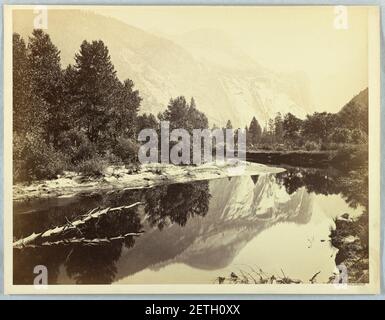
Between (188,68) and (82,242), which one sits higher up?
(188,68)

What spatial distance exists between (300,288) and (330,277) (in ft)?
0.33

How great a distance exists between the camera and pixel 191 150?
5.10 feet

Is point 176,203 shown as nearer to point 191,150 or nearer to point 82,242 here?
point 191,150

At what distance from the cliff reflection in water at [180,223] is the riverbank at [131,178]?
22 mm

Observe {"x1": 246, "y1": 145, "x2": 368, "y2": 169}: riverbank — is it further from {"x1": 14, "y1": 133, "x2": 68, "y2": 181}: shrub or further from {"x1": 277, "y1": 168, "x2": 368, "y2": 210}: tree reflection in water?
{"x1": 14, "y1": 133, "x2": 68, "y2": 181}: shrub

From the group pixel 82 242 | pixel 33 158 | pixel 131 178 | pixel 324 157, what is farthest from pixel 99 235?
pixel 324 157

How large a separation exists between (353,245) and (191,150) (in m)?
0.59

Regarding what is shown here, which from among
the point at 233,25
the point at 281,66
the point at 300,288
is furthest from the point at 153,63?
the point at 300,288

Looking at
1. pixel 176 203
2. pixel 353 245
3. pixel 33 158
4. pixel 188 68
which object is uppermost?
pixel 188 68

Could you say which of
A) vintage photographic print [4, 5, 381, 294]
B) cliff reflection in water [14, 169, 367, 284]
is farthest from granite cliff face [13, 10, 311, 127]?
cliff reflection in water [14, 169, 367, 284]

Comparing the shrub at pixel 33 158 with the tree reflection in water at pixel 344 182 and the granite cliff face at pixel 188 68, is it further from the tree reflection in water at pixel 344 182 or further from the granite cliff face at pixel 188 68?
the tree reflection in water at pixel 344 182

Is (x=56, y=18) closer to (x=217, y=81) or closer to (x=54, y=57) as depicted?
(x=54, y=57)

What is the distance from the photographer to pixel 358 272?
1.56 meters

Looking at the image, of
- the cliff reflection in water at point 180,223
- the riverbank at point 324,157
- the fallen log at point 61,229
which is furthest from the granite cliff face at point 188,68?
the fallen log at point 61,229
